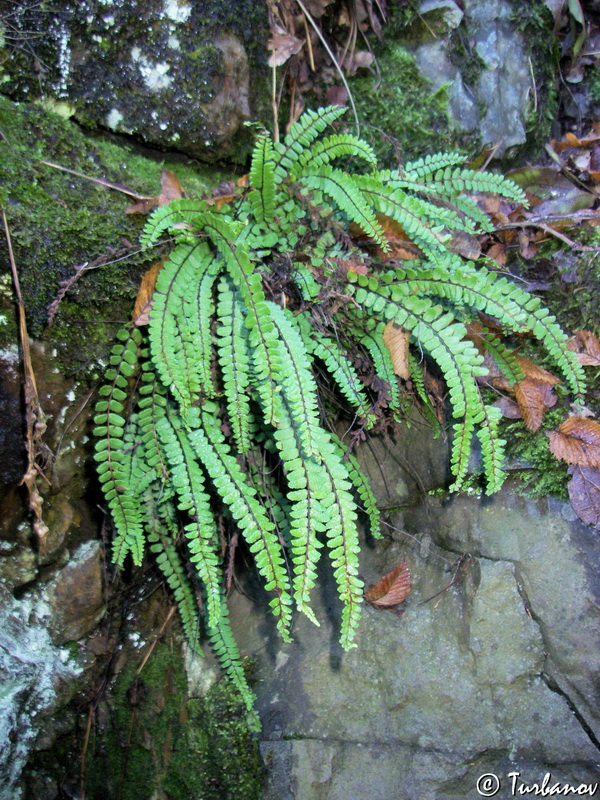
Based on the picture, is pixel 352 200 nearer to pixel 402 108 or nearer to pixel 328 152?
pixel 328 152

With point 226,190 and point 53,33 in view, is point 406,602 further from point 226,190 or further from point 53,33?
point 53,33

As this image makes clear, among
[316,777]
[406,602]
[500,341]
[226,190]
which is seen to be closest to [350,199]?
[226,190]

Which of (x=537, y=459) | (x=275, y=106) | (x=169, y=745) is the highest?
(x=275, y=106)

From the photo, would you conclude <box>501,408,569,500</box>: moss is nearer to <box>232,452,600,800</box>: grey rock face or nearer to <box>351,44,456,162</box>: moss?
<box>232,452,600,800</box>: grey rock face

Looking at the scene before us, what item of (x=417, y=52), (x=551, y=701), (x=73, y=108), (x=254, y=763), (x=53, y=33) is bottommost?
(x=254, y=763)

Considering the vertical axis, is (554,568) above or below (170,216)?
below

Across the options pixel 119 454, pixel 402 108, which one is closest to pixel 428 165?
pixel 402 108

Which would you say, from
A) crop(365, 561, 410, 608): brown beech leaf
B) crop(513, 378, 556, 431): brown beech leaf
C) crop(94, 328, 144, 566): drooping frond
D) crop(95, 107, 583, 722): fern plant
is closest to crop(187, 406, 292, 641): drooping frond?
crop(95, 107, 583, 722): fern plant
